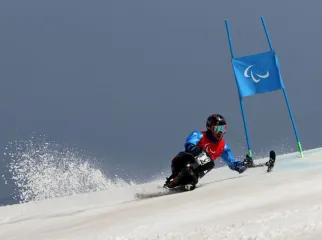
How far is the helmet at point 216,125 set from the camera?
7.25 m

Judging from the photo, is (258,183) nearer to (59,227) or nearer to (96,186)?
(59,227)

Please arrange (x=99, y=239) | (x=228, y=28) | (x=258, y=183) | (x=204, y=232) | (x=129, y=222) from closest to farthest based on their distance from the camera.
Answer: (x=204, y=232) < (x=99, y=239) < (x=129, y=222) < (x=258, y=183) < (x=228, y=28)

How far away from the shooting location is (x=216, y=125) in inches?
286

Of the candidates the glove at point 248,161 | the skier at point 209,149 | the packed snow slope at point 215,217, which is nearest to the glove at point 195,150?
the skier at point 209,149

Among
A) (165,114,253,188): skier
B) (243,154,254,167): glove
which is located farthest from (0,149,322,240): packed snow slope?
(243,154,254,167): glove

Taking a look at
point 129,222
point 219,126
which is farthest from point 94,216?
point 219,126

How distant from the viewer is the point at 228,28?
11.6 m

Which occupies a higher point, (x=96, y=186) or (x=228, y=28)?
(x=228, y=28)

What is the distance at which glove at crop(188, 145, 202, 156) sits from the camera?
22.6 ft

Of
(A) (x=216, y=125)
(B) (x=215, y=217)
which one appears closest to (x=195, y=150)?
(A) (x=216, y=125)

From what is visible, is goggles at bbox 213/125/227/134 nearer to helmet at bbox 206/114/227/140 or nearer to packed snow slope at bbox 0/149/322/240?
helmet at bbox 206/114/227/140

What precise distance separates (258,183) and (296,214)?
2.04 metres

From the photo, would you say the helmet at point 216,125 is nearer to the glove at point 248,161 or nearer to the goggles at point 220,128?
the goggles at point 220,128

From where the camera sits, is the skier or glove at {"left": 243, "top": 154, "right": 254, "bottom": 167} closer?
the skier
